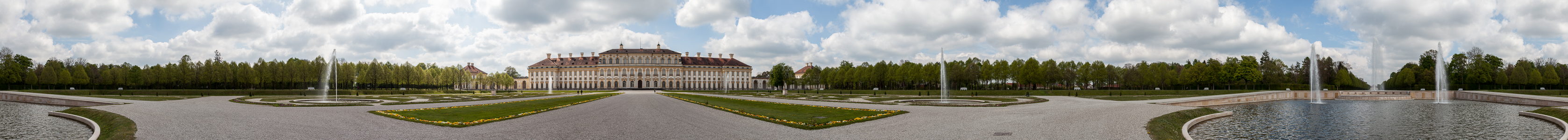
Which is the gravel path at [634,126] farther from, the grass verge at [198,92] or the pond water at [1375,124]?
the grass verge at [198,92]

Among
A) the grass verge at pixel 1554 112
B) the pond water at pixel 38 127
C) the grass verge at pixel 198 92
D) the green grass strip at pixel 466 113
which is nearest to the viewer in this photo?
the pond water at pixel 38 127

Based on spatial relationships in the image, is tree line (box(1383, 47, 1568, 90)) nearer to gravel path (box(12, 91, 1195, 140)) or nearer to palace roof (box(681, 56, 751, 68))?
gravel path (box(12, 91, 1195, 140))

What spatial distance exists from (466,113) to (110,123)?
7601mm

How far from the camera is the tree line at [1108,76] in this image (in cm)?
6869

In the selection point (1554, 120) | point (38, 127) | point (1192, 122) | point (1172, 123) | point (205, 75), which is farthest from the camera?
point (205, 75)

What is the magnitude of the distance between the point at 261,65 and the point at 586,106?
56.5m

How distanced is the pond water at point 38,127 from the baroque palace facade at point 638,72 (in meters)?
114

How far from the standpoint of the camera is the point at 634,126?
15297 mm

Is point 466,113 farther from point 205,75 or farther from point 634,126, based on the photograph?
point 205,75

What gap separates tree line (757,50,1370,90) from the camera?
68.7 m

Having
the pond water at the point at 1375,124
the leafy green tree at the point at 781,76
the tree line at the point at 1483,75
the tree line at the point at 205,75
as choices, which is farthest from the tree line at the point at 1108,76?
the tree line at the point at 205,75

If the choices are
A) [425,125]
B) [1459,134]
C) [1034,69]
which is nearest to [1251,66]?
[1034,69]

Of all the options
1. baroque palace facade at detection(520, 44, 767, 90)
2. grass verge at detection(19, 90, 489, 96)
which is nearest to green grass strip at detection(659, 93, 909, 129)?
grass verge at detection(19, 90, 489, 96)

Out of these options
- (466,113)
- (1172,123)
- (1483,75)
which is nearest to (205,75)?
(466,113)
